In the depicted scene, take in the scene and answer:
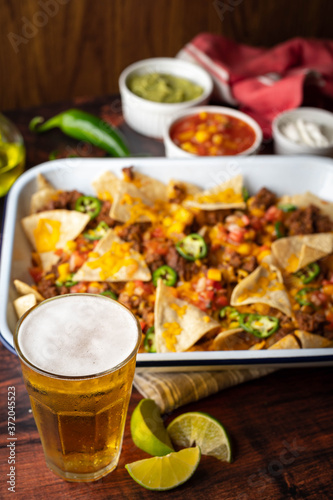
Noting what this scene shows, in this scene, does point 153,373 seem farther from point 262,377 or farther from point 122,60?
point 122,60

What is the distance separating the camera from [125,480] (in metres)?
1.68

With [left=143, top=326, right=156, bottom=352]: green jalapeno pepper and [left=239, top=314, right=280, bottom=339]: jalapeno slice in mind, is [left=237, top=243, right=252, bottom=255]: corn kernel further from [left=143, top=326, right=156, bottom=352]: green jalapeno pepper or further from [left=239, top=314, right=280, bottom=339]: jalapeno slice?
[left=143, top=326, right=156, bottom=352]: green jalapeno pepper

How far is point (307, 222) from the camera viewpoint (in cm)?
256

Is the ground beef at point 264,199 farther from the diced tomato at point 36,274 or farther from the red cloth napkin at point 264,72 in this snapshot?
the diced tomato at point 36,274

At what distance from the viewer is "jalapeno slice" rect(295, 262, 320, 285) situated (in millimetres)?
2357

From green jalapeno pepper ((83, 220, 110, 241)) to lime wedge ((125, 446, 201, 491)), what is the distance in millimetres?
1106

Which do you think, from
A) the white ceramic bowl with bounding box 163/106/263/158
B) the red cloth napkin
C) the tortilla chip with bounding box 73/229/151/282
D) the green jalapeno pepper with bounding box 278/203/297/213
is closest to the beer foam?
the tortilla chip with bounding box 73/229/151/282

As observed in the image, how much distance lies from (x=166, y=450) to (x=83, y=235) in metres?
1.15

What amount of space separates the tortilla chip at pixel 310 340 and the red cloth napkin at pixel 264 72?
179 cm

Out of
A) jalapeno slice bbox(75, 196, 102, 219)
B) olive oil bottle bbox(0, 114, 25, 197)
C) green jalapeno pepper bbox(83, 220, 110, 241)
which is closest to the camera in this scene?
green jalapeno pepper bbox(83, 220, 110, 241)

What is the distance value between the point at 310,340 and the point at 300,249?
0.56 m

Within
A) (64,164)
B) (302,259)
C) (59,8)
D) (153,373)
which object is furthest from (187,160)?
(59,8)

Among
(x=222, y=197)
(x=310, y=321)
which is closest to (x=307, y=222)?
(x=222, y=197)

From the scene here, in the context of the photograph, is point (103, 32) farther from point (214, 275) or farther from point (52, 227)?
point (214, 275)
